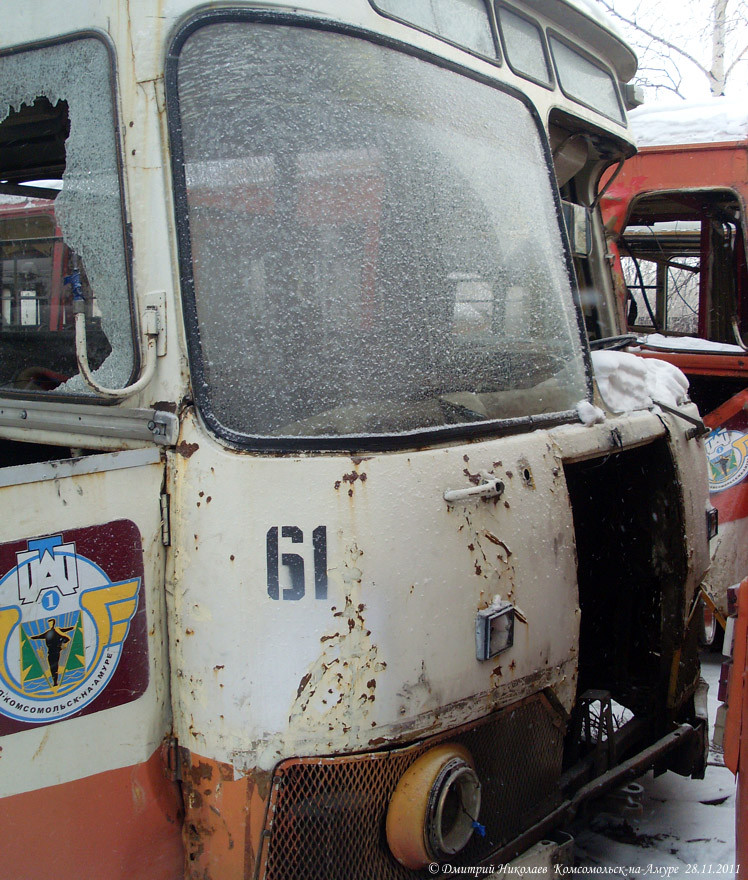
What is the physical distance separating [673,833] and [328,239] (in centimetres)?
243

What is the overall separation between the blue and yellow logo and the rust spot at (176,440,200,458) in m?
0.28

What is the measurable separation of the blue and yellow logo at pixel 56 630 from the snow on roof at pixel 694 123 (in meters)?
5.16

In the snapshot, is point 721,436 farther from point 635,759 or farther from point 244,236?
point 244,236

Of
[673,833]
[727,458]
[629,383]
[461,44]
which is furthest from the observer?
[727,458]

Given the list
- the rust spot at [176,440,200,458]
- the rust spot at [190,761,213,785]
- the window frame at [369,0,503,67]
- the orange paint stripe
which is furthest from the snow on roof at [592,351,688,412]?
the orange paint stripe

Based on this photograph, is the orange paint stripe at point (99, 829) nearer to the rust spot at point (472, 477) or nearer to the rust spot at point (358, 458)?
the rust spot at point (358, 458)

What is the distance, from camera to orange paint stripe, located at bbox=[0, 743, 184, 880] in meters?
1.61

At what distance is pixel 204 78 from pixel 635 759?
92.0 inches

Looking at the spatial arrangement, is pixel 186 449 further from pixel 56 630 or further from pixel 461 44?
pixel 461 44

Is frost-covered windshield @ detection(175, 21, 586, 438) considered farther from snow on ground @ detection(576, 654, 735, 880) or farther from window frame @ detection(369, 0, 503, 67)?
snow on ground @ detection(576, 654, 735, 880)

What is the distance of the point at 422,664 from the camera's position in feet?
5.82

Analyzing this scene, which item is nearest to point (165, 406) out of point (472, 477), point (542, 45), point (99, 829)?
point (472, 477)

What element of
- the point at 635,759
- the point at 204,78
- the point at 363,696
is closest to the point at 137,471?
the point at 363,696

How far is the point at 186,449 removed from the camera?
169 centimetres
